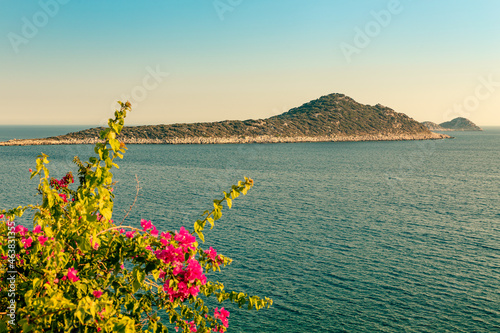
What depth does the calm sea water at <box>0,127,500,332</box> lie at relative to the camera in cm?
2623

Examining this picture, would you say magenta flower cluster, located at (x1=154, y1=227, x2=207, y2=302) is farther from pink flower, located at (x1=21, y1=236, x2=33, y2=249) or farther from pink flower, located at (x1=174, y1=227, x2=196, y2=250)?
pink flower, located at (x1=21, y1=236, x2=33, y2=249)

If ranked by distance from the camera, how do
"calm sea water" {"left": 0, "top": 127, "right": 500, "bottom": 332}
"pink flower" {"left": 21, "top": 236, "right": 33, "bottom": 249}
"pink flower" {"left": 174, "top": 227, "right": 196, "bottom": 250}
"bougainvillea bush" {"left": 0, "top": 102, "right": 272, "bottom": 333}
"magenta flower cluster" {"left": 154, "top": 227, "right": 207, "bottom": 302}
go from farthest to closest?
1. "calm sea water" {"left": 0, "top": 127, "right": 500, "bottom": 332}
2. "pink flower" {"left": 21, "top": 236, "right": 33, "bottom": 249}
3. "pink flower" {"left": 174, "top": 227, "right": 196, "bottom": 250}
4. "magenta flower cluster" {"left": 154, "top": 227, "right": 207, "bottom": 302}
5. "bougainvillea bush" {"left": 0, "top": 102, "right": 272, "bottom": 333}

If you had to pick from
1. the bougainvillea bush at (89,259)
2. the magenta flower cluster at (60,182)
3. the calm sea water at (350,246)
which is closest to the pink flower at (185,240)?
the bougainvillea bush at (89,259)

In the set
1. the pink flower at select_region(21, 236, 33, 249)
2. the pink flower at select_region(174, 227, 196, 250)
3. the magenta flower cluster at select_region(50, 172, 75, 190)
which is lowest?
the pink flower at select_region(21, 236, 33, 249)

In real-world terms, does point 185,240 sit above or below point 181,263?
above

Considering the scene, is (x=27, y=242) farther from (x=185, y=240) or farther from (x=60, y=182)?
(x=60, y=182)

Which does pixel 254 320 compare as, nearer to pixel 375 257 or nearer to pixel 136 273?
Answer: pixel 375 257

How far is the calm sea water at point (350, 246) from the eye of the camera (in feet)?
86.1

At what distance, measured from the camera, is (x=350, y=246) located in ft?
132

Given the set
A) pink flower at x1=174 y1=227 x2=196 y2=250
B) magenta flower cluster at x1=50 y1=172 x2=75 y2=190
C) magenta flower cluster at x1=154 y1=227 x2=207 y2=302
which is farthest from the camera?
magenta flower cluster at x1=50 y1=172 x2=75 y2=190

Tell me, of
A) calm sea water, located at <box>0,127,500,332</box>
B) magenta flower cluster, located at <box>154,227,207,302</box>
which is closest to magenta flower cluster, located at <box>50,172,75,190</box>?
magenta flower cluster, located at <box>154,227,207,302</box>

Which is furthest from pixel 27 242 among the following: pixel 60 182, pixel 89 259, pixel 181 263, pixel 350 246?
pixel 350 246

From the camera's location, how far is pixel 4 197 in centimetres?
6481

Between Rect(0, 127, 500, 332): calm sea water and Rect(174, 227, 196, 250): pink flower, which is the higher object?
Rect(174, 227, 196, 250): pink flower
